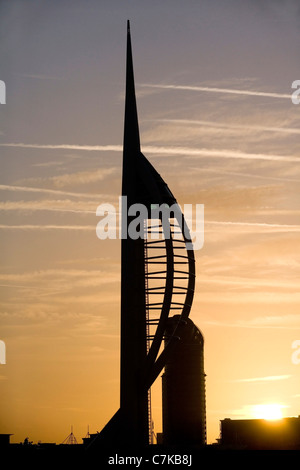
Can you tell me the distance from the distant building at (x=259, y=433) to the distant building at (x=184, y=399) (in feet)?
65.1

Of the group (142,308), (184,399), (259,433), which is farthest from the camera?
(259,433)

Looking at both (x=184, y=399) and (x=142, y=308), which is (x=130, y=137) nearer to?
(x=142, y=308)

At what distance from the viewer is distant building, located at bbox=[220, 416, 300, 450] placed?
14900cm

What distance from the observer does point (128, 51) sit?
8650cm

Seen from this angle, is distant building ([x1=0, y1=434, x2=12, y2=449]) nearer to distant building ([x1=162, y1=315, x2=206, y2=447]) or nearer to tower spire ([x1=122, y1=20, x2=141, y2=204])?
distant building ([x1=162, y1=315, x2=206, y2=447])

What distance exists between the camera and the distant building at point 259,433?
489 feet

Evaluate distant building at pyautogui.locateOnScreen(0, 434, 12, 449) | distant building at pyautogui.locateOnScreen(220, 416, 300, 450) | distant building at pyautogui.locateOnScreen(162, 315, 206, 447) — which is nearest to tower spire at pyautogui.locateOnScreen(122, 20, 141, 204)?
distant building at pyautogui.locateOnScreen(0, 434, 12, 449)

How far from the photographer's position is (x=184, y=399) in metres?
129

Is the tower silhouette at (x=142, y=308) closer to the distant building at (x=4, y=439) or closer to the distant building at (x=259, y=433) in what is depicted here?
the distant building at (x=4, y=439)

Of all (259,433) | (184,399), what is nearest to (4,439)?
(184,399)

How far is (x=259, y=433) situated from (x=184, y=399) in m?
28.3

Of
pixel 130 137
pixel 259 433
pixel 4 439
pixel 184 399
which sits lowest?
pixel 4 439
